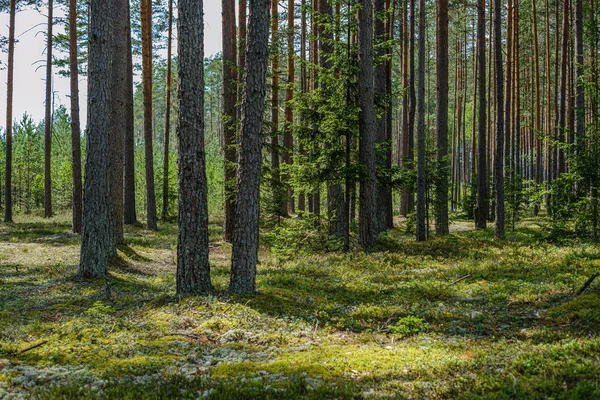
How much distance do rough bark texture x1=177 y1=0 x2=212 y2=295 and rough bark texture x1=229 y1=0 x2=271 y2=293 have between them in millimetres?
667

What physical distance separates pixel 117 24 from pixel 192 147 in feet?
Answer: 26.6

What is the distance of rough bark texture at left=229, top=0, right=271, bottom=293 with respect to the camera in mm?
7496

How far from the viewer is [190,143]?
747 centimetres

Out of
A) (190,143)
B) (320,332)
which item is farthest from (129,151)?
(320,332)

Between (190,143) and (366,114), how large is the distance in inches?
291

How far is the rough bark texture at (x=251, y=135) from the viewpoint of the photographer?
750 centimetres

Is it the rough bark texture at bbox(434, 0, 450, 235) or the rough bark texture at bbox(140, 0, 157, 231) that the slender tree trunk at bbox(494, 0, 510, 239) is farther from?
the rough bark texture at bbox(140, 0, 157, 231)

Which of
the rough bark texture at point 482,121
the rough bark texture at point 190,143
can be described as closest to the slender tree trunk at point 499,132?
the rough bark texture at point 482,121

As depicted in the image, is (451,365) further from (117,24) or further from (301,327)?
(117,24)

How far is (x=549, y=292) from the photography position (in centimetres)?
787

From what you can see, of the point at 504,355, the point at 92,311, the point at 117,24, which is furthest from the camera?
the point at 117,24

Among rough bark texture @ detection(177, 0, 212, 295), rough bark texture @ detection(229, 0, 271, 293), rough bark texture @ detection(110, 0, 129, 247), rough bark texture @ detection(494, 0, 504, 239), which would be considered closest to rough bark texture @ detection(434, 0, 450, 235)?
rough bark texture @ detection(494, 0, 504, 239)

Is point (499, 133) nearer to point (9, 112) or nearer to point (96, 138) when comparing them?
point (96, 138)

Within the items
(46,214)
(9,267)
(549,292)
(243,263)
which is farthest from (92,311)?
(46,214)
